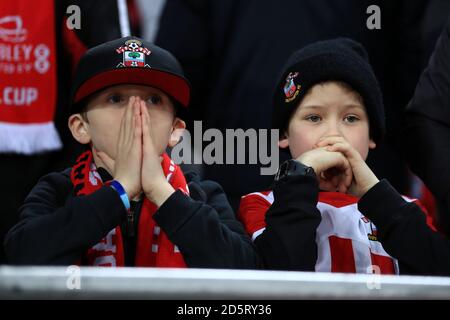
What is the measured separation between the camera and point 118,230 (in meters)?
1.76

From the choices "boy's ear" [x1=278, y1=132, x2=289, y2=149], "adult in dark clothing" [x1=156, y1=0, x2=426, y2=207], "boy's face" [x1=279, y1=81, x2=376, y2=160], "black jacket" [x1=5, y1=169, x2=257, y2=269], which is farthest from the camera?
"adult in dark clothing" [x1=156, y1=0, x2=426, y2=207]

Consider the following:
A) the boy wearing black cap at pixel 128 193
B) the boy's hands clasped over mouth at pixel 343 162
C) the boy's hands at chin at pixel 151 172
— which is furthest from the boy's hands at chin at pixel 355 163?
the boy's hands at chin at pixel 151 172

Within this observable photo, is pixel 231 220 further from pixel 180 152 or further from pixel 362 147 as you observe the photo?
pixel 180 152

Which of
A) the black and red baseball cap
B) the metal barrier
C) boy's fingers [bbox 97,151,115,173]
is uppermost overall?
the black and red baseball cap

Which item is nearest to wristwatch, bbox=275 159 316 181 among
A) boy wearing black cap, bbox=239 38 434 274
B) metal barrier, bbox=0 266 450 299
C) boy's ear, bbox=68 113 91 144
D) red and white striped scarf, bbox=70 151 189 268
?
boy wearing black cap, bbox=239 38 434 274

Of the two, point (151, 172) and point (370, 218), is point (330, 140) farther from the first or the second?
point (151, 172)

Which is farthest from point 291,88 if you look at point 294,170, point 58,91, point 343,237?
point 58,91

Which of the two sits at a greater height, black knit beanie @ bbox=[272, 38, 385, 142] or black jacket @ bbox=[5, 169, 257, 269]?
black knit beanie @ bbox=[272, 38, 385, 142]

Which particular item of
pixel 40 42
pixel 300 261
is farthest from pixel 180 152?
pixel 300 261

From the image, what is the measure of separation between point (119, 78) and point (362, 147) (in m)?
0.61

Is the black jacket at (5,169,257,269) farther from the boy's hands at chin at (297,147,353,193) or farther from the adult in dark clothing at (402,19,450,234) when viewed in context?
the adult in dark clothing at (402,19,450,234)

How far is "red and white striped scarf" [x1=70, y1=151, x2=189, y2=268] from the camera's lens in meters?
1.73

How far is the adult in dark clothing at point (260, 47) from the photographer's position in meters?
2.39

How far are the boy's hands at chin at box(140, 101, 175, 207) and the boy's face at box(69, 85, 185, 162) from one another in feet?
0.15
